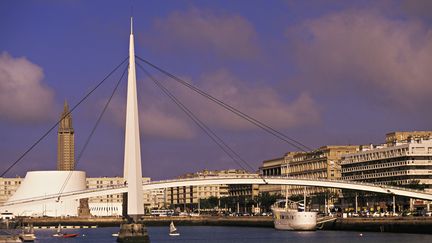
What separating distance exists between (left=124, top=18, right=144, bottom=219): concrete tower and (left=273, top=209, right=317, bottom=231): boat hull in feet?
140

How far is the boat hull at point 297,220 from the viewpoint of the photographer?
102 m

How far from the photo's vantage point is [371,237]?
83.4m

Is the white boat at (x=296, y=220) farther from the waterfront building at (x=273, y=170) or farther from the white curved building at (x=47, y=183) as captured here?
the waterfront building at (x=273, y=170)

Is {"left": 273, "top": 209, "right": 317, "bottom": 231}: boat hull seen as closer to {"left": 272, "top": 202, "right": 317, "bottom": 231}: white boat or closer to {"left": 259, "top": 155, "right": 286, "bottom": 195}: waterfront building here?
{"left": 272, "top": 202, "right": 317, "bottom": 231}: white boat

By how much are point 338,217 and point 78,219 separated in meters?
51.1

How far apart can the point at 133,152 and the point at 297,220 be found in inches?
1757

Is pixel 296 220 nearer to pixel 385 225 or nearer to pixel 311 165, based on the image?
pixel 385 225

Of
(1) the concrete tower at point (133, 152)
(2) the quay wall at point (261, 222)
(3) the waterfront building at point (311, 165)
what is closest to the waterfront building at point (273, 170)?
(3) the waterfront building at point (311, 165)

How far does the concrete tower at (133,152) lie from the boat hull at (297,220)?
4254cm

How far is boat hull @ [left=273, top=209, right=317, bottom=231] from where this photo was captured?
102m

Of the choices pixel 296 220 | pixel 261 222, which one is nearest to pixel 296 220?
pixel 296 220

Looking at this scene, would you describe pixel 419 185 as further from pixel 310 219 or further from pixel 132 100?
pixel 132 100

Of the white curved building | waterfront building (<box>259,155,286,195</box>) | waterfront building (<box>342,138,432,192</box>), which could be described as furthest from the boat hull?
waterfront building (<box>259,155,286,195</box>)

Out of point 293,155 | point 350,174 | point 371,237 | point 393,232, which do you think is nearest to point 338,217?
point 393,232
